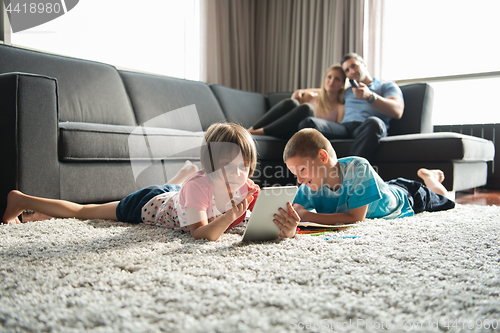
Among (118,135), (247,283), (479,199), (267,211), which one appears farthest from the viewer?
(479,199)

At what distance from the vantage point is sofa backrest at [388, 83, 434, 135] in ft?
7.89

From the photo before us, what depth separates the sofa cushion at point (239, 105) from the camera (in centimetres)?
290

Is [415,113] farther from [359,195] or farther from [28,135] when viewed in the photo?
[28,135]

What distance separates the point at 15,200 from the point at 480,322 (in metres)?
1.33

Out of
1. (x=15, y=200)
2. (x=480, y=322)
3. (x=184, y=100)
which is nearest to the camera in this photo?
(x=480, y=322)

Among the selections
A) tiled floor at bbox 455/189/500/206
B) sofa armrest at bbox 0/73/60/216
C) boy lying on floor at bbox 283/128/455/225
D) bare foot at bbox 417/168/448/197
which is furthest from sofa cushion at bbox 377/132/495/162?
sofa armrest at bbox 0/73/60/216

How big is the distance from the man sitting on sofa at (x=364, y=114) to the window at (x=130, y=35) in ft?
5.54

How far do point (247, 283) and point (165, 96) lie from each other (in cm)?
212

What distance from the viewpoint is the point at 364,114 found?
2.40 metres

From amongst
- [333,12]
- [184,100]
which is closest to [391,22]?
[333,12]

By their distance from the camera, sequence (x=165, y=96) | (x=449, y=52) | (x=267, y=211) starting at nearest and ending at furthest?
(x=267, y=211), (x=165, y=96), (x=449, y=52)

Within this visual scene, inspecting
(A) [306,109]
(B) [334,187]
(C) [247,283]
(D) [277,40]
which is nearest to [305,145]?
(B) [334,187]

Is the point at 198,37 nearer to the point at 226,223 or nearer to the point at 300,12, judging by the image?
the point at 300,12

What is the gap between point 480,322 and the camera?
0.44m
